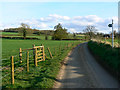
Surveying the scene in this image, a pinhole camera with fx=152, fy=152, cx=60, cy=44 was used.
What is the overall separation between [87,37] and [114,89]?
300 ft

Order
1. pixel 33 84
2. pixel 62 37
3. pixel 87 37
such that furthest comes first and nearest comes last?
pixel 87 37, pixel 62 37, pixel 33 84

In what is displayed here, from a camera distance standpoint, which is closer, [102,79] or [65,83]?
[65,83]

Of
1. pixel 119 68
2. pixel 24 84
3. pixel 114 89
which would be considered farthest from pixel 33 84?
pixel 119 68

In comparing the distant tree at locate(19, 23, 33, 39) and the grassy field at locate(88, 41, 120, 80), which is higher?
the distant tree at locate(19, 23, 33, 39)

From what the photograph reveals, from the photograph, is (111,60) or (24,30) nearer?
(111,60)

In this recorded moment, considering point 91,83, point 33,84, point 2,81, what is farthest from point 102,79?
point 2,81

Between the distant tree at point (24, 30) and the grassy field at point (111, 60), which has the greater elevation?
the distant tree at point (24, 30)

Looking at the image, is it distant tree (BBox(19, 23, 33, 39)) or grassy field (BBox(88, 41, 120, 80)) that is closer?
grassy field (BBox(88, 41, 120, 80))

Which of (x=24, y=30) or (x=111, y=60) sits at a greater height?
(x=24, y=30)

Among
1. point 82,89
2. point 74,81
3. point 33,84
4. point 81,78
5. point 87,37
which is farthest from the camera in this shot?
point 87,37

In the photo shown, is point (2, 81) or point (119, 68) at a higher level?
point (119, 68)

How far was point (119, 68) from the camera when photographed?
814 cm

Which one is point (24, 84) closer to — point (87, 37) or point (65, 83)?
point (65, 83)

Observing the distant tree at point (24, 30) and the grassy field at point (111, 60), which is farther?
the distant tree at point (24, 30)
